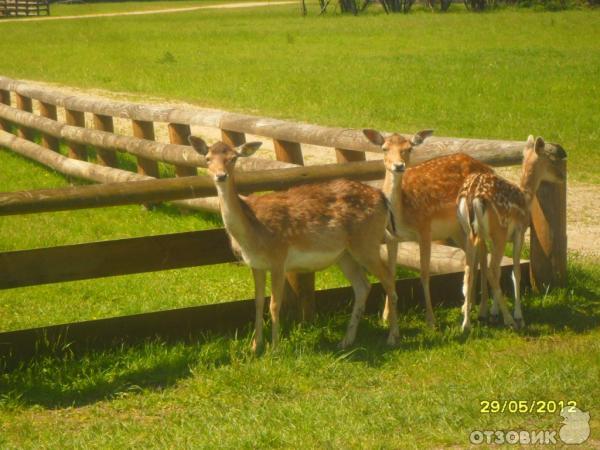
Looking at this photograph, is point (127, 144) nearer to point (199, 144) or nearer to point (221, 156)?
point (199, 144)

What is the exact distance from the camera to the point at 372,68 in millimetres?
29500

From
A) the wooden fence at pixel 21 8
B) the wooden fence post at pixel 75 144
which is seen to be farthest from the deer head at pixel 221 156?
the wooden fence at pixel 21 8

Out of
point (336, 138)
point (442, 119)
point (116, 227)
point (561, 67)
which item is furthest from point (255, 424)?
point (561, 67)

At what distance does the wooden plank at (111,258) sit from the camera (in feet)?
24.5

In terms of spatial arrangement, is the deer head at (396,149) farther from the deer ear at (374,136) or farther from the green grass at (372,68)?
the green grass at (372,68)

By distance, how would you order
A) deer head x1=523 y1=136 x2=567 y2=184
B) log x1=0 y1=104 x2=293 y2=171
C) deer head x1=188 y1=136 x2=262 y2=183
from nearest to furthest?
deer head x1=188 y1=136 x2=262 y2=183 < deer head x1=523 y1=136 x2=567 y2=184 < log x1=0 y1=104 x2=293 y2=171

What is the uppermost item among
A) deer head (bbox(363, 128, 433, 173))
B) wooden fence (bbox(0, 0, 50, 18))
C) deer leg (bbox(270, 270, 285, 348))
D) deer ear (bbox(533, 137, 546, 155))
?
deer head (bbox(363, 128, 433, 173))

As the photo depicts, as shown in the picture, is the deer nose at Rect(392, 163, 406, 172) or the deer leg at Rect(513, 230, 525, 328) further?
the deer leg at Rect(513, 230, 525, 328)

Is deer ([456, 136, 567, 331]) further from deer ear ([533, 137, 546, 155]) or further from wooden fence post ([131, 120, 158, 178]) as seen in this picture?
wooden fence post ([131, 120, 158, 178])

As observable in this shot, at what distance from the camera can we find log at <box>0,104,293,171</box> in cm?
1174

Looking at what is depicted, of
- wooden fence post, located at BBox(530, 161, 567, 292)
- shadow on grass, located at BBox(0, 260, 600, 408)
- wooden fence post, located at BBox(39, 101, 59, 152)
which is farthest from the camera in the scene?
wooden fence post, located at BBox(39, 101, 59, 152)

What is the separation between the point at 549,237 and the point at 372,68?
20759mm

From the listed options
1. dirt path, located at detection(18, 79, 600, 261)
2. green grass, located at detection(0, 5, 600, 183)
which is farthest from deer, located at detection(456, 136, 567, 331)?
green grass, located at detection(0, 5, 600, 183)

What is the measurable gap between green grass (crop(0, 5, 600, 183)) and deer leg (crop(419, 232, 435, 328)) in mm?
6822
